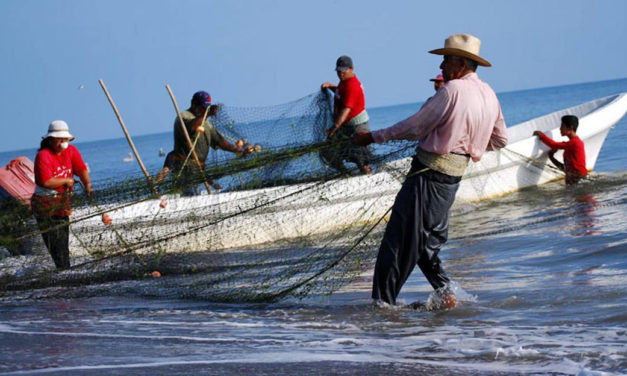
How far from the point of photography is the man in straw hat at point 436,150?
15.3ft

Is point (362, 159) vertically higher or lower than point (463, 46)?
lower

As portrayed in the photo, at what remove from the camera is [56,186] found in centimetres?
691

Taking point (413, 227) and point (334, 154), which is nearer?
point (413, 227)

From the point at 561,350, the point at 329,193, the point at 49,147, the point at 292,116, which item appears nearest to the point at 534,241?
the point at 329,193

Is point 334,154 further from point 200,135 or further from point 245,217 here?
point 200,135

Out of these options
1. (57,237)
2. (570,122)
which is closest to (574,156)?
(570,122)

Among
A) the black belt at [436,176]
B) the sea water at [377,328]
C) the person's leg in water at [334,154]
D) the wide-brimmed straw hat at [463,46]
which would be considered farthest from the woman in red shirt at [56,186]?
the wide-brimmed straw hat at [463,46]

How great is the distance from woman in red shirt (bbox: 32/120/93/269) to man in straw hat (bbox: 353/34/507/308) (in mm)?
2884

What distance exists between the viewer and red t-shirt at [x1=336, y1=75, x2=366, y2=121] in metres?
9.56

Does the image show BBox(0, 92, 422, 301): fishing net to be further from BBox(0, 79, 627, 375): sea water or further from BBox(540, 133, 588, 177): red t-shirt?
BBox(540, 133, 588, 177): red t-shirt

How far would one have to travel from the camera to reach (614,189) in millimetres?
11180

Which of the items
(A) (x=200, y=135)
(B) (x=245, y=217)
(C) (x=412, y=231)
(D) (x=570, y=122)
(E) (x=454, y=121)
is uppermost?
(A) (x=200, y=135)

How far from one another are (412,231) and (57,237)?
3304mm

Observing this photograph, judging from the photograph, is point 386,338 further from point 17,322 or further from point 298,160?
point 17,322
